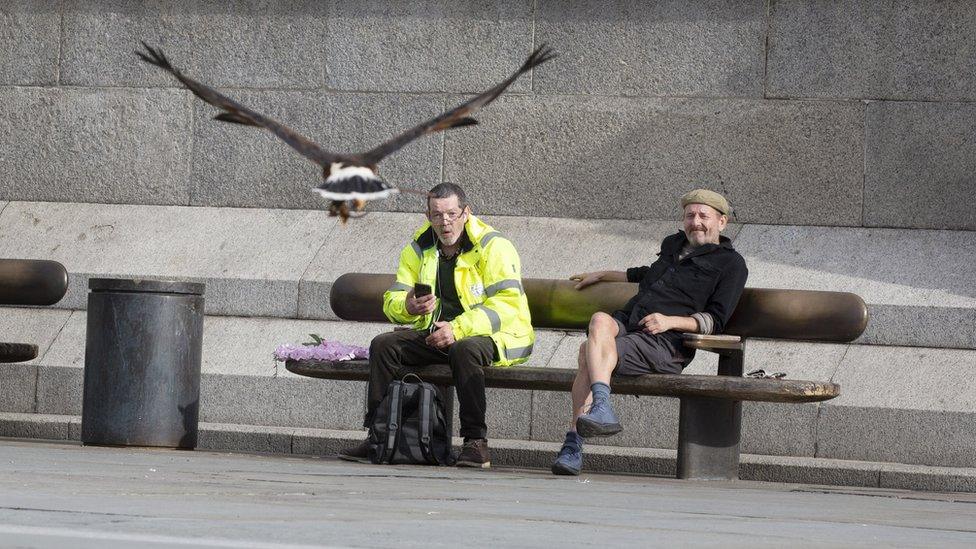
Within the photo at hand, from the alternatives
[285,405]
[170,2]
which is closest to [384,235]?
[285,405]

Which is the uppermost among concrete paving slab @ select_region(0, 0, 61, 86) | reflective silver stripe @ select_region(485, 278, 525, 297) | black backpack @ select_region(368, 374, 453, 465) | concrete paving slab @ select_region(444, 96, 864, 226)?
concrete paving slab @ select_region(0, 0, 61, 86)

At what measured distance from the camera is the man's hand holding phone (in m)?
8.35

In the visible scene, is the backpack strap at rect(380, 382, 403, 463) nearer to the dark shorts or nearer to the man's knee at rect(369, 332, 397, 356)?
the man's knee at rect(369, 332, 397, 356)

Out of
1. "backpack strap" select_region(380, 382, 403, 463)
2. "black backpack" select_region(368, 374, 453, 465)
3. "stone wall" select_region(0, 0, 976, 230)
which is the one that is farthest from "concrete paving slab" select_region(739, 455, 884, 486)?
"stone wall" select_region(0, 0, 976, 230)

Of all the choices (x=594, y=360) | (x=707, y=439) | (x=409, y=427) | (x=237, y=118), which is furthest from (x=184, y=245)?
(x=237, y=118)

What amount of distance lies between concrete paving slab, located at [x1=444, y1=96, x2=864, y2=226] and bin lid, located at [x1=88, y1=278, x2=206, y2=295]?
2.74m

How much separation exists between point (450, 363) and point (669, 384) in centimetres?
112

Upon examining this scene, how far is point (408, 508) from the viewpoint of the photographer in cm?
533

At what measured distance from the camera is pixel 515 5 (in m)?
11.3

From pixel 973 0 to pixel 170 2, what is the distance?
5349mm

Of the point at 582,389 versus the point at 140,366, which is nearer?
the point at 582,389

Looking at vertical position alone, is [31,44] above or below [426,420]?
above

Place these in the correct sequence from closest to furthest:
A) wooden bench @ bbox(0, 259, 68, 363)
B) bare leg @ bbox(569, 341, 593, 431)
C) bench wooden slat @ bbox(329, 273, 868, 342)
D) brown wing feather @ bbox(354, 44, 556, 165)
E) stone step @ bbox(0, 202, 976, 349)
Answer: brown wing feather @ bbox(354, 44, 556, 165)
bare leg @ bbox(569, 341, 593, 431)
bench wooden slat @ bbox(329, 273, 868, 342)
stone step @ bbox(0, 202, 976, 349)
wooden bench @ bbox(0, 259, 68, 363)

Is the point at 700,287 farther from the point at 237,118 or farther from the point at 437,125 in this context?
the point at 237,118
